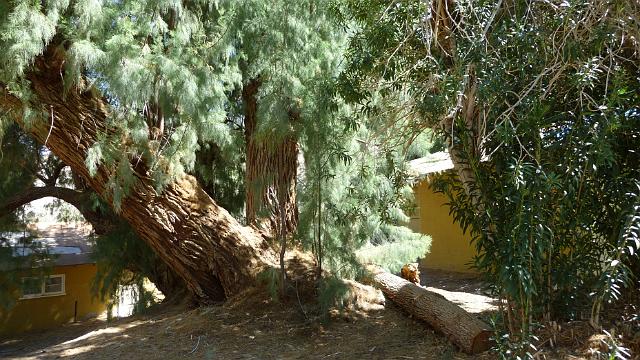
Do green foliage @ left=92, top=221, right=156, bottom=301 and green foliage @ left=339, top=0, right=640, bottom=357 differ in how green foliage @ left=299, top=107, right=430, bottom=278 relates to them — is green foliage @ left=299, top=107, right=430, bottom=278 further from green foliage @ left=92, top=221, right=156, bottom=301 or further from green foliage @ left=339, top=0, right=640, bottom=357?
green foliage @ left=92, top=221, right=156, bottom=301

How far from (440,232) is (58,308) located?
10.1 meters

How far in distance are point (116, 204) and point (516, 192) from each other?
193 inches

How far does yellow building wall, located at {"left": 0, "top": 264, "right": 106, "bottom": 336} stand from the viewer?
15.7 m

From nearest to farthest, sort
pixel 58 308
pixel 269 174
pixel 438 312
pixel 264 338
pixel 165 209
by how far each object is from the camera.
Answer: pixel 438 312 < pixel 264 338 < pixel 165 209 < pixel 269 174 < pixel 58 308

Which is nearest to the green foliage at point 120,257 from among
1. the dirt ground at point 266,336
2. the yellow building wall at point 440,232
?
the dirt ground at point 266,336

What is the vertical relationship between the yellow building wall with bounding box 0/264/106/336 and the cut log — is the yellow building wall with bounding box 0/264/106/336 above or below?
above

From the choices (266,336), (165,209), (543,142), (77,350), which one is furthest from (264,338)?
(543,142)

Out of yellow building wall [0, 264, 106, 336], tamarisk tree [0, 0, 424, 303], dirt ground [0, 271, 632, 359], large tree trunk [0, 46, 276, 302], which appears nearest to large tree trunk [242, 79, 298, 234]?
tamarisk tree [0, 0, 424, 303]

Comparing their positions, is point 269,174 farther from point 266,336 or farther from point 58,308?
point 58,308

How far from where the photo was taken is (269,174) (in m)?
9.04

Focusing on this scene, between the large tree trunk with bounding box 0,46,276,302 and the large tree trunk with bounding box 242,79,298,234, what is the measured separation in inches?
20.6

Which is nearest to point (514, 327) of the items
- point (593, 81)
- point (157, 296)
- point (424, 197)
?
point (593, 81)

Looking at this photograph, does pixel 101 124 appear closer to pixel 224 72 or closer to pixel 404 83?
pixel 224 72

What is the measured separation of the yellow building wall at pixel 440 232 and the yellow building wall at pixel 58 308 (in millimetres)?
8340
